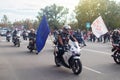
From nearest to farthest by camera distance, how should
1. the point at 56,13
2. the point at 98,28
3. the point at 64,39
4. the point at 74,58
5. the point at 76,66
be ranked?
the point at 74,58
the point at 76,66
the point at 64,39
the point at 98,28
the point at 56,13

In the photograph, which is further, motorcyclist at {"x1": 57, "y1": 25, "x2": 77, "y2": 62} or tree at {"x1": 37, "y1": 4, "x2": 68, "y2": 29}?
tree at {"x1": 37, "y1": 4, "x2": 68, "y2": 29}

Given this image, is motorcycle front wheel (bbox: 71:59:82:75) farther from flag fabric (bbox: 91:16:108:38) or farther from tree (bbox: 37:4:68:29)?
tree (bbox: 37:4:68:29)

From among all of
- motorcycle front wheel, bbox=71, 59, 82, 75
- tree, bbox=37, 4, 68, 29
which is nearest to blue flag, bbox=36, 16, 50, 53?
motorcycle front wheel, bbox=71, 59, 82, 75

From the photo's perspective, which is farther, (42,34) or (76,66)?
(42,34)

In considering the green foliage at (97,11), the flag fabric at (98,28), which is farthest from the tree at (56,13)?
the flag fabric at (98,28)

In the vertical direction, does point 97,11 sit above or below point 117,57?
above

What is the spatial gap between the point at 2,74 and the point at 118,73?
423cm

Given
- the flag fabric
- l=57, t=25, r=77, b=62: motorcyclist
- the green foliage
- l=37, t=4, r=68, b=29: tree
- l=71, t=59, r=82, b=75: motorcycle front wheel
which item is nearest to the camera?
l=71, t=59, r=82, b=75: motorcycle front wheel

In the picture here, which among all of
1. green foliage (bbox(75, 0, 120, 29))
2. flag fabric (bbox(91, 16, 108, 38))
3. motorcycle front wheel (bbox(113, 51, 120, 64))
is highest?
green foliage (bbox(75, 0, 120, 29))

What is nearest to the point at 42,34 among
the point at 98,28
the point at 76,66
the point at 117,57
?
the point at 76,66

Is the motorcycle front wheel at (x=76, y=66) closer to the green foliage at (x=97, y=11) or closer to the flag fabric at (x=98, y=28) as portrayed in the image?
the flag fabric at (x=98, y=28)

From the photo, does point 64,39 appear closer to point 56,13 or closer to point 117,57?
point 117,57

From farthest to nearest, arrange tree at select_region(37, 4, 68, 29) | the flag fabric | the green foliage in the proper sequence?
tree at select_region(37, 4, 68, 29), the green foliage, the flag fabric

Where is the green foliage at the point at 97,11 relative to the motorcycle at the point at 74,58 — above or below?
above
